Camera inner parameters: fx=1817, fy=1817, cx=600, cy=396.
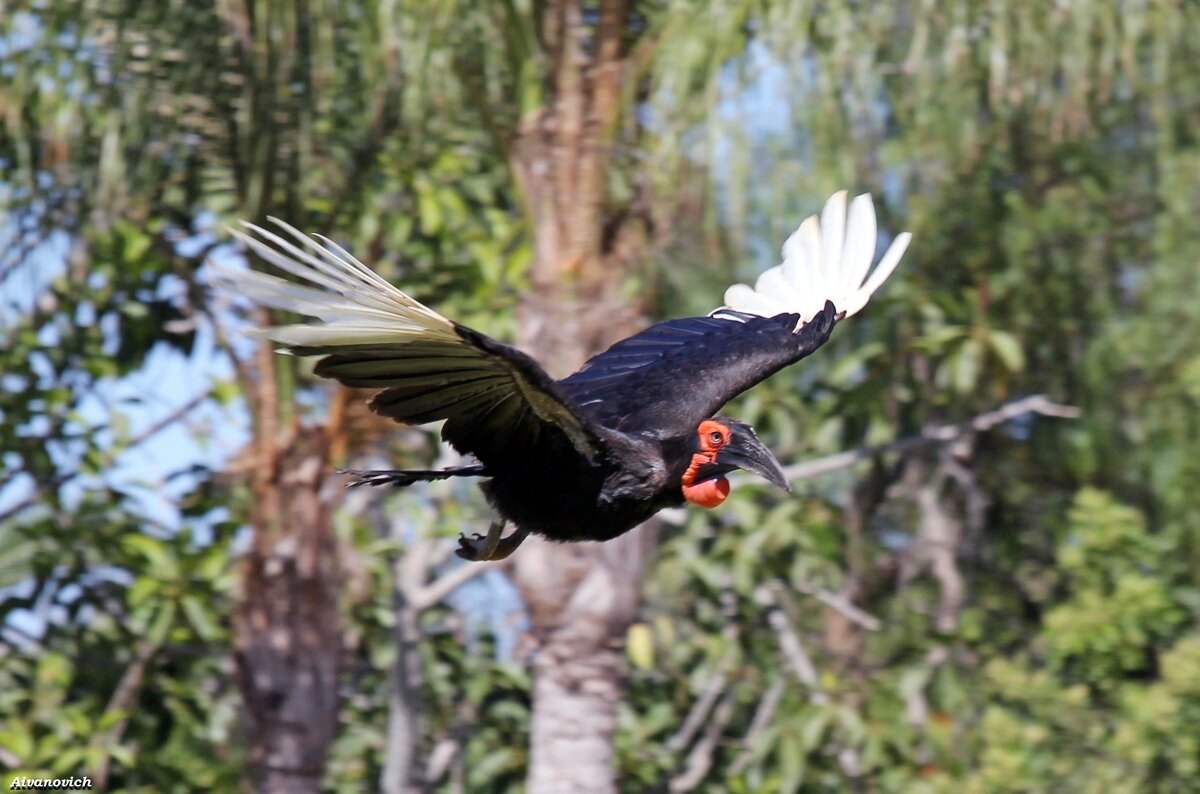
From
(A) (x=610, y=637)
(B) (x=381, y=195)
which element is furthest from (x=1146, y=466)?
(B) (x=381, y=195)

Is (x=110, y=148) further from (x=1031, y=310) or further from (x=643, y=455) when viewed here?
(x=1031, y=310)

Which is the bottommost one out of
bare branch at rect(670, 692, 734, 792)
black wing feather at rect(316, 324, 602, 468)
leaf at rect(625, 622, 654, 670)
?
bare branch at rect(670, 692, 734, 792)

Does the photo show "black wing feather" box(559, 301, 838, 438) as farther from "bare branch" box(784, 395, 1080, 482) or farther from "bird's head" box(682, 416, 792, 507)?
"bare branch" box(784, 395, 1080, 482)

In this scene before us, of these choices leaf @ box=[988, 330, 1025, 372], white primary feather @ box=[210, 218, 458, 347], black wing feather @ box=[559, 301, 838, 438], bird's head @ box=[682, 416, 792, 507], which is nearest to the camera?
white primary feather @ box=[210, 218, 458, 347]

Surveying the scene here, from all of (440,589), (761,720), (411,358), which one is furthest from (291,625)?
(411,358)

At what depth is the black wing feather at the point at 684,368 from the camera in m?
4.50

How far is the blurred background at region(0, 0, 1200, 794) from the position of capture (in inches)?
247

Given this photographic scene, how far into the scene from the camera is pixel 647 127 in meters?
6.38

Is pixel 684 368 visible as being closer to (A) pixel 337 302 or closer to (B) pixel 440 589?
(A) pixel 337 302

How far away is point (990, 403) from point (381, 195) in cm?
276

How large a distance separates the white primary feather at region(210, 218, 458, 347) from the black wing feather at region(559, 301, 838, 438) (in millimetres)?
1020

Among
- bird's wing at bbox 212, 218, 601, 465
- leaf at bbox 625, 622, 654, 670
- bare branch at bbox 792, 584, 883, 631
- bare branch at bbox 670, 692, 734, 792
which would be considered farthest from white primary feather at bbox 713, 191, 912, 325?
bare branch at bbox 670, 692, 734, 792

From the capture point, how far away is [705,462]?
4.31m

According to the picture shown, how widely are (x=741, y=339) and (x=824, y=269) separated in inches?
20.6
